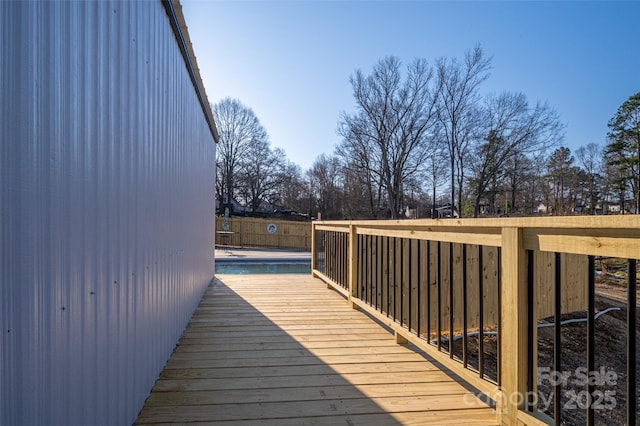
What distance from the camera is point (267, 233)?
19578 mm

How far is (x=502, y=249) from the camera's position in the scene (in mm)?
1484

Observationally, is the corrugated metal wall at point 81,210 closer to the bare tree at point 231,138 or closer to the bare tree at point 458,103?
the bare tree at point 458,103

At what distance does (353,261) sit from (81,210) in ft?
8.93

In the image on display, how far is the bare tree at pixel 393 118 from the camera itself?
1912 cm

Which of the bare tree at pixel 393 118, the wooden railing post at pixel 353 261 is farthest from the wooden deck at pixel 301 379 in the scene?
the bare tree at pixel 393 118

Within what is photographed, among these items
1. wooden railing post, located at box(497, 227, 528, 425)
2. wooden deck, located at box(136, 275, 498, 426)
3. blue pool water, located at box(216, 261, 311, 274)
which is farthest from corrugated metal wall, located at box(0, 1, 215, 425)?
blue pool water, located at box(216, 261, 311, 274)

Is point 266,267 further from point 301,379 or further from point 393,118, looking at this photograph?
point 393,118

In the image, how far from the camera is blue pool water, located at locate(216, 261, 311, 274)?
1056cm

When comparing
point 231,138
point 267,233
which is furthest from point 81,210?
point 231,138

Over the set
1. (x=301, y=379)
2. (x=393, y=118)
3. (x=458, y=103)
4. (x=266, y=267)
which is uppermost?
(x=458, y=103)

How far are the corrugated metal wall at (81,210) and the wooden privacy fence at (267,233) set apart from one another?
17.4 meters

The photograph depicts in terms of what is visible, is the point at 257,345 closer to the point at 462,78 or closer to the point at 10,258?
the point at 10,258

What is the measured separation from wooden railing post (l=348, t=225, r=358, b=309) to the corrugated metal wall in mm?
1909

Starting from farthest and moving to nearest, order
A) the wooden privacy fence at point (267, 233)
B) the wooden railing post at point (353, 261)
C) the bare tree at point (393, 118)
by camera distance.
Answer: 1. the wooden privacy fence at point (267, 233)
2. the bare tree at point (393, 118)
3. the wooden railing post at point (353, 261)
